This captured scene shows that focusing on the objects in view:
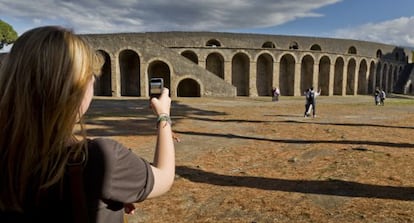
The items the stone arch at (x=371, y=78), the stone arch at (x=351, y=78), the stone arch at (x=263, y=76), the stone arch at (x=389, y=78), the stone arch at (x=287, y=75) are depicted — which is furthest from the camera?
the stone arch at (x=389, y=78)

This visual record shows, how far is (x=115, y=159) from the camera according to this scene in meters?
1.21

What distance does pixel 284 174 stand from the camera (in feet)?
20.3

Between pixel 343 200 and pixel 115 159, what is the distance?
4373 mm

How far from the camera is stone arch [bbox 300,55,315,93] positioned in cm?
3828

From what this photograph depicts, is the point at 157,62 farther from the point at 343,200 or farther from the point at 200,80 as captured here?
the point at 343,200

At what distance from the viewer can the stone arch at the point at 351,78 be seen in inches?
1635

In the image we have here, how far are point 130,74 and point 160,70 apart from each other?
315cm

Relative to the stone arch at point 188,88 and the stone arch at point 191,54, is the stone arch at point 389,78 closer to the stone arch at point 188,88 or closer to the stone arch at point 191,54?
the stone arch at point 191,54

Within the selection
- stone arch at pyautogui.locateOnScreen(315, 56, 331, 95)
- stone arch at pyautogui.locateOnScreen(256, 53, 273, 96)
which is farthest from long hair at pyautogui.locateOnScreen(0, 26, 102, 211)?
stone arch at pyautogui.locateOnScreen(315, 56, 331, 95)

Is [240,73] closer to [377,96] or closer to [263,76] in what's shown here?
[263,76]

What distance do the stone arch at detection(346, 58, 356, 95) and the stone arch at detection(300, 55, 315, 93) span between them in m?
6.44

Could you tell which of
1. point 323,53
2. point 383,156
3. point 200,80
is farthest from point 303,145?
point 323,53

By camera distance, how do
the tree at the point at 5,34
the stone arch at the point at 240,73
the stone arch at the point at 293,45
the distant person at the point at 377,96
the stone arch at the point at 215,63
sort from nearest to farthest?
1. the distant person at the point at 377,96
2. the stone arch at the point at 215,63
3. the stone arch at the point at 240,73
4. the stone arch at the point at 293,45
5. the tree at the point at 5,34

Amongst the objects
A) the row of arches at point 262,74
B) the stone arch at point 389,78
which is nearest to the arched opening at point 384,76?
the stone arch at point 389,78
